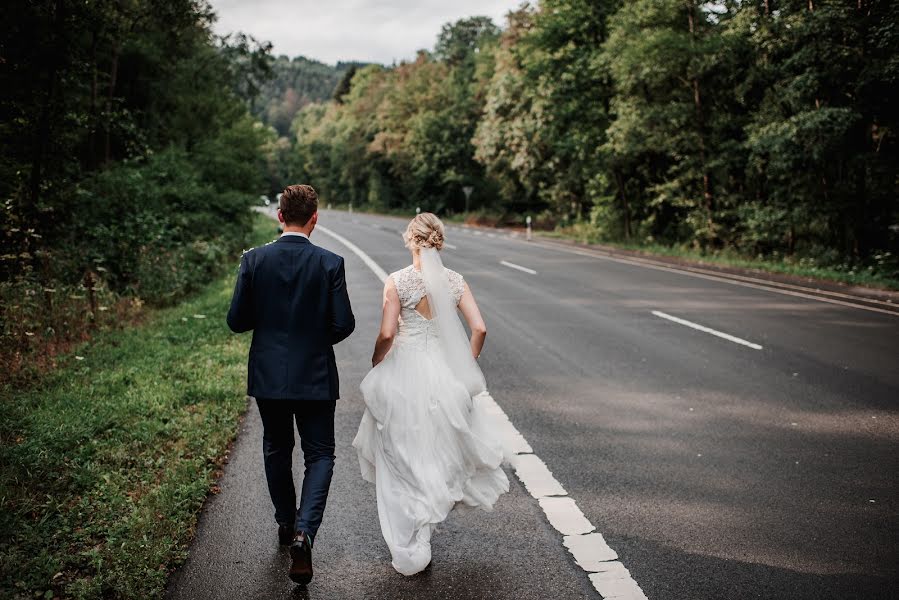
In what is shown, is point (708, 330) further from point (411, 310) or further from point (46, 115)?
point (46, 115)

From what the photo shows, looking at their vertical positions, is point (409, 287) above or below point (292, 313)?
above

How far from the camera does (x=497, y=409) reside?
6.11 metres

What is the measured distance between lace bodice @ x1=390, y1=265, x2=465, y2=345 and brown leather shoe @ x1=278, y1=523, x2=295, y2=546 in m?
1.18

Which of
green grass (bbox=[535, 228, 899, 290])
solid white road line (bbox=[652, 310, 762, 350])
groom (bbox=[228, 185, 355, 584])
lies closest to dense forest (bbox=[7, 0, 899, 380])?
green grass (bbox=[535, 228, 899, 290])

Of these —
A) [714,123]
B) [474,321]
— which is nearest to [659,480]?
[474,321]

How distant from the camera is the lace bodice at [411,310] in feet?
12.6

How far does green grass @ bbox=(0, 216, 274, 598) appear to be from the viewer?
11.2 feet

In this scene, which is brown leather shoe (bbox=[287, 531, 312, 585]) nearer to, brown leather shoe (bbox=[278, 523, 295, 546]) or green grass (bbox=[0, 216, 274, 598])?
brown leather shoe (bbox=[278, 523, 295, 546])

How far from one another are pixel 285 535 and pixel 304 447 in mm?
533

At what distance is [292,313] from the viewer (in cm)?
348

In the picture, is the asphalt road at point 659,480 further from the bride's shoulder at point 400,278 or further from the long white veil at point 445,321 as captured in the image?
the bride's shoulder at point 400,278

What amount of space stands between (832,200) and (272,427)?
703 inches

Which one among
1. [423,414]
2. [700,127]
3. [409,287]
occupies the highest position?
[700,127]

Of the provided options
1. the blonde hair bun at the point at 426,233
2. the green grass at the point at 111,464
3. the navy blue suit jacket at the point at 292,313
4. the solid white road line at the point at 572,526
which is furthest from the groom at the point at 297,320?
the solid white road line at the point at 572,526
